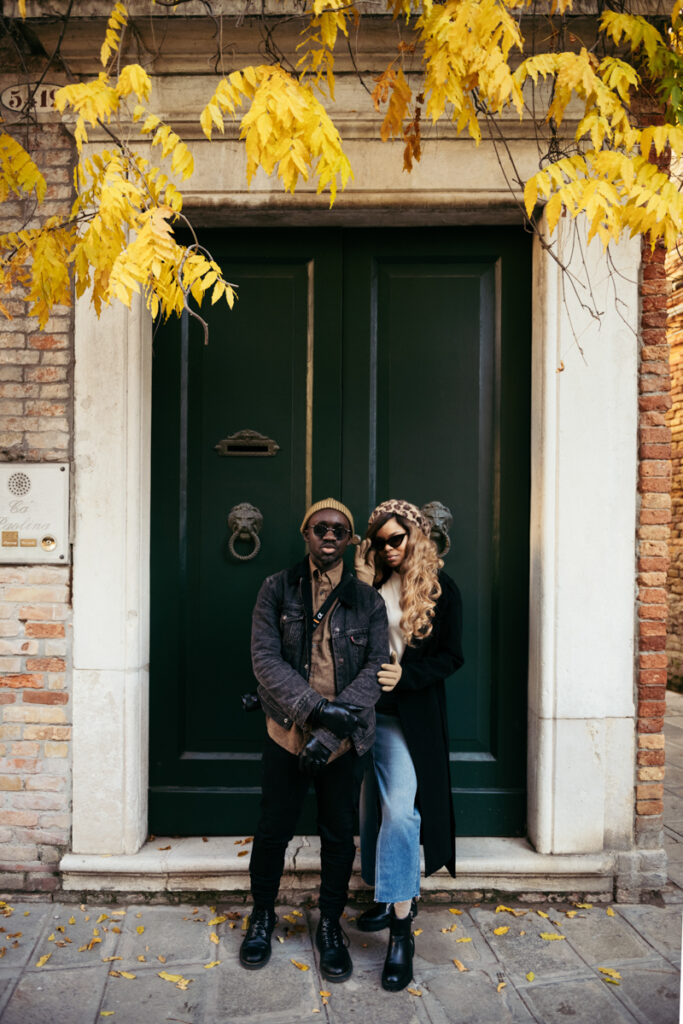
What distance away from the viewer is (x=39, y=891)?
3348mm

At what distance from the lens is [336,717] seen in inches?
103

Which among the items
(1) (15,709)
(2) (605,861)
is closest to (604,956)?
(2) (605,861)

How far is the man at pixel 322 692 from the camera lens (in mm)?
2746

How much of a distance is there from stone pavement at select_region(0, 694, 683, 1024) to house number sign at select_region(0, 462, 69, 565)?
5.14 feet

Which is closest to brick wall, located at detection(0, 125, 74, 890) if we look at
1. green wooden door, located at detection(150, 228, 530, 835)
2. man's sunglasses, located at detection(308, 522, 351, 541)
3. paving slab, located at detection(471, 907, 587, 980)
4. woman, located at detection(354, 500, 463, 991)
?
green wooden door, located at detection(150, 228, 530, 835)

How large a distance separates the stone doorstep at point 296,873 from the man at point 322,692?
482mm

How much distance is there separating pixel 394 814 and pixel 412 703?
16.6 inches

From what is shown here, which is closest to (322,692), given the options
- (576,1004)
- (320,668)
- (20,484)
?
(320,668)

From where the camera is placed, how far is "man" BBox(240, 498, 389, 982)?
275 centimetres

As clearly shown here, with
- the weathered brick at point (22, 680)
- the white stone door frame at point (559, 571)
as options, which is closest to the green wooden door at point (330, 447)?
the white stone door frame at point (559, 571)

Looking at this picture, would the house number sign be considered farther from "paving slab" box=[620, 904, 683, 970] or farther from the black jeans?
"paving slab" box=[620, 904, 683, 970]

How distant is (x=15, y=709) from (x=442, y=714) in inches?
77.6

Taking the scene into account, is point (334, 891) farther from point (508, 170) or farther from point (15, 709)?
point (508, 170)

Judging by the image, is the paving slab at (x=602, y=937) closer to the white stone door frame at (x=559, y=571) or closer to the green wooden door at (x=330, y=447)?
the white stone door frame at (x=559, y=571)
